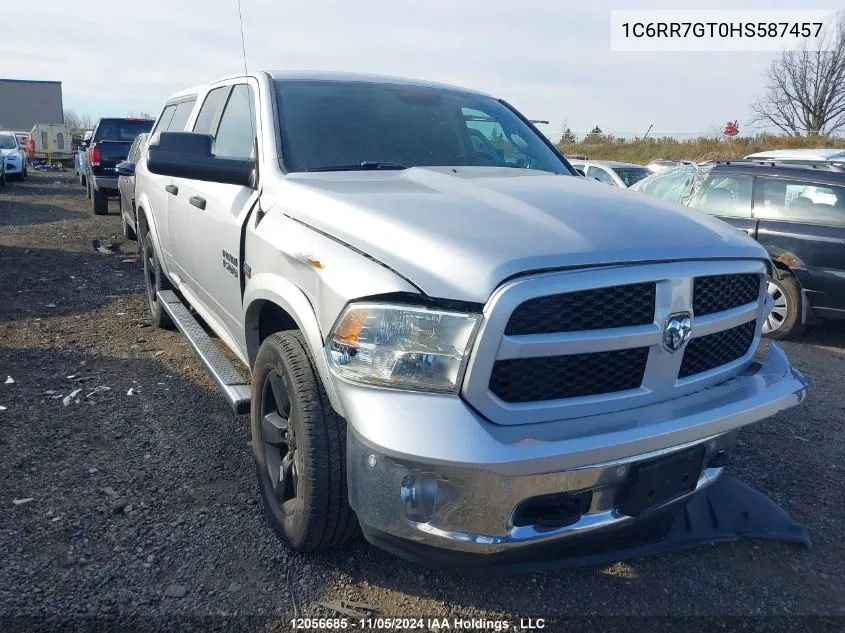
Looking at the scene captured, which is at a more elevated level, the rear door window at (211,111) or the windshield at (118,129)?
the windshield at (118,129)

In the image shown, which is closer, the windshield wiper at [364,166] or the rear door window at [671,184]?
the windshield wiper at [364,166]

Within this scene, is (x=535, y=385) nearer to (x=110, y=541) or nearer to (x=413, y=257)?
(x=413, y=257)

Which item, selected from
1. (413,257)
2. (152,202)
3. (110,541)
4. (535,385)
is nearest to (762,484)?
(535,385)

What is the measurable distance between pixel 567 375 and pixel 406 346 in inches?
19.3

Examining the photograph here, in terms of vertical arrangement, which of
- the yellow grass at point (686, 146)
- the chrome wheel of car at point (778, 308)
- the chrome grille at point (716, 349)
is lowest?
the chrome wheel of car at point (778, 308)

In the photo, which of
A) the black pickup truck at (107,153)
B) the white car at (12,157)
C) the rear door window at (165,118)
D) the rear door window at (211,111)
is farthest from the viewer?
the white car at (12,157)

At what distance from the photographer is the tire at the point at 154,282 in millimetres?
5363

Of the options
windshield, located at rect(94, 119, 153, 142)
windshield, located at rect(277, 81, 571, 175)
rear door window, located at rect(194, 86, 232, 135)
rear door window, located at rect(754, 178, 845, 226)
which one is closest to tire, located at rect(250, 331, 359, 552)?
windshield, located at rect(277, 81, 571, 175)

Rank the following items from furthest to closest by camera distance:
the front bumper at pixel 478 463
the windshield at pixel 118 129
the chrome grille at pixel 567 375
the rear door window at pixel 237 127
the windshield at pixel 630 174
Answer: the windshield at pixel 118 129
the windshield at pixel 630 174
the rear door window at pixel 237 127
the chrome grille at pixel 567 375
the front bumper at pixel 478 463

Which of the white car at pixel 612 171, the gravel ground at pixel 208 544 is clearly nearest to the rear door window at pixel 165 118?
the gravel ground at pixel 208 544

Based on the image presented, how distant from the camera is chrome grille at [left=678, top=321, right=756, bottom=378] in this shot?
2.30 meters

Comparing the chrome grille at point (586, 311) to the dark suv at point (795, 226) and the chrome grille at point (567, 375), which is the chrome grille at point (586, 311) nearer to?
the chrome grille at point (567, 375)

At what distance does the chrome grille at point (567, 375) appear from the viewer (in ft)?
6.47

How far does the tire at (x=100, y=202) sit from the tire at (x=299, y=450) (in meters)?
12.4
